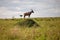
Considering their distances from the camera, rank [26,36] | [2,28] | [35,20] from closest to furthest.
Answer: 1. [26,36]
2. [2,28]
3. [35,20]

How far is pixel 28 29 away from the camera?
3.59 meters

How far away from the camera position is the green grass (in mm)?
3256

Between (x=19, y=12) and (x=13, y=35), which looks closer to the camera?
(x=13, y=35)

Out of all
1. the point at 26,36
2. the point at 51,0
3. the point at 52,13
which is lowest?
the point at 26,36

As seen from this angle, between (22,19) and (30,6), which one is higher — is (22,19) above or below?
below

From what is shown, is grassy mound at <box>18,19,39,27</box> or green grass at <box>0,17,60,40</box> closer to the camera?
green grass at <box>0,17,60,40</box>

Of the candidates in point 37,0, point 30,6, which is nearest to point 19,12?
point 30,6

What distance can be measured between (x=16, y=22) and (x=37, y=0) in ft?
2.49

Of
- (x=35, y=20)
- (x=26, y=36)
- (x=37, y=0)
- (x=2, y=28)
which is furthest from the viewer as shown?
(x=35, y=20)

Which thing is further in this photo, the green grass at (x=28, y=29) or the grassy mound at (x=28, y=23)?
the grassy mound at (x=28, y=23)

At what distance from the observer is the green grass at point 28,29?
326 cm

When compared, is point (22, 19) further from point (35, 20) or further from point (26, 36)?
point (26, 36)

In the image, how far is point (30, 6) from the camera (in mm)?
3725

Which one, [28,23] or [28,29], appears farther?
[28,23]
